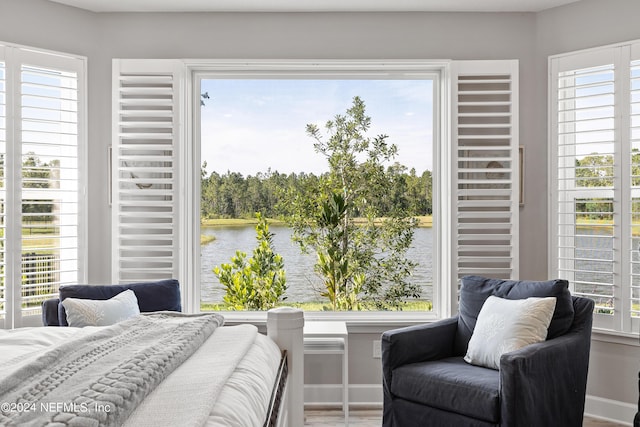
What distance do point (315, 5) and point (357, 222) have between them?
1.58 m

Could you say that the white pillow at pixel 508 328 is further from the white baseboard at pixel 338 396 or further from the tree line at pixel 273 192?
the tree line at pixel 273 192

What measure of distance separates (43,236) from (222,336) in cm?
220

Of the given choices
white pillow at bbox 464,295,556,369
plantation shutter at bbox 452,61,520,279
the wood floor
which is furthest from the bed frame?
plantation shutter at bbox 452,61,520,279

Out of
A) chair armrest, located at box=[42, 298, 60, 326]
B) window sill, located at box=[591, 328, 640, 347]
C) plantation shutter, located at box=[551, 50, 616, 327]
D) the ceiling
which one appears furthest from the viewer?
the ceiling

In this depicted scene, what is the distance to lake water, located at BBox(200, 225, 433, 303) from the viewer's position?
409cm

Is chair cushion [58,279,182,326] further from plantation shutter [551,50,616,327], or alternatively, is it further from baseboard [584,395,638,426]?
baseboard [584,395,638,426]

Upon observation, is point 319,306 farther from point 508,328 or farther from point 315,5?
point 315,5

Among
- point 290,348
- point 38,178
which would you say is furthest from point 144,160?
point 290,348

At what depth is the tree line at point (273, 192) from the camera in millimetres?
4094

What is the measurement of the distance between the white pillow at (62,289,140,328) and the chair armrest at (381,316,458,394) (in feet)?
4.89

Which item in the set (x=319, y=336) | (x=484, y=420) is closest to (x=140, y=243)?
(x=319, y=336)

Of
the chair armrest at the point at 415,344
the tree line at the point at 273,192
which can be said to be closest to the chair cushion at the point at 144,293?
the tree line at the point at 273,192

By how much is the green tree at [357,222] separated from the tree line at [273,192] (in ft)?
0.03

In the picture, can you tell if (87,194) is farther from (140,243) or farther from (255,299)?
(255,299)
